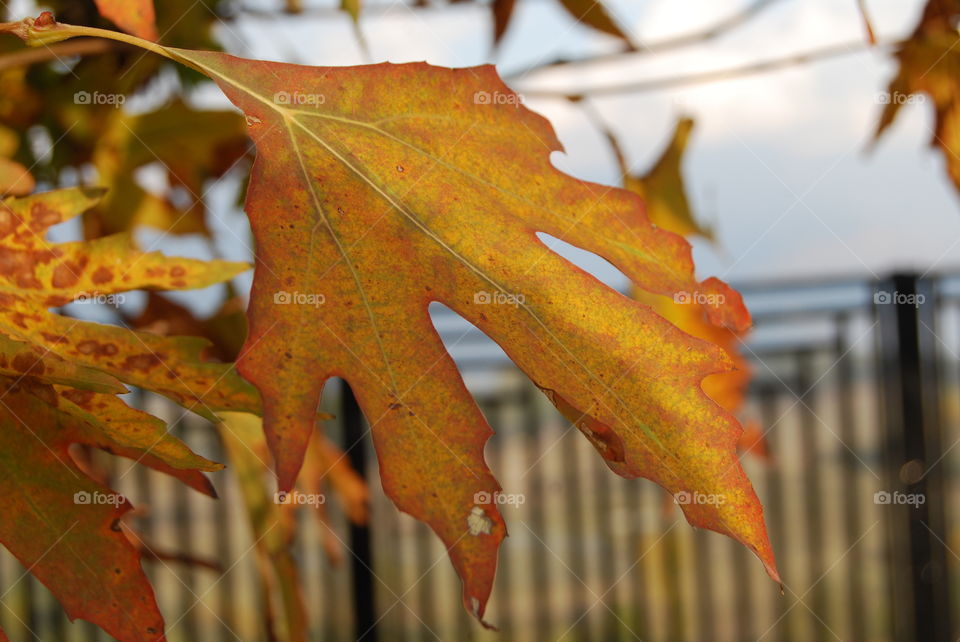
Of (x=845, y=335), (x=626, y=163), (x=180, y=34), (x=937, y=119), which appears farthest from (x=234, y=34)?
(x=845, y=335)

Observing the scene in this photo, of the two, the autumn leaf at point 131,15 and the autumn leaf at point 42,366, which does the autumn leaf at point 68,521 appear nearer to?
the autumn leaf at point 42,366

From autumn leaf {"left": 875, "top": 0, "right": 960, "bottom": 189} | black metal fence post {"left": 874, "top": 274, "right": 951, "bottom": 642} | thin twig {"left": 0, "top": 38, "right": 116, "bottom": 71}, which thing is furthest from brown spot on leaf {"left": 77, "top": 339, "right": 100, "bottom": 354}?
black metal fence post {"left": 874, "top": 274, "right": 951, "bottom": 642}

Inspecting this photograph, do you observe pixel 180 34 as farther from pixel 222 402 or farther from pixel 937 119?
pixel 937 119

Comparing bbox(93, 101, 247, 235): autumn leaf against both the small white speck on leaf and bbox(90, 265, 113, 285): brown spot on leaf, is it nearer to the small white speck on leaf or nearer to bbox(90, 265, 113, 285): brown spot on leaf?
bbox(90, 265, 113, 285): brown spot on leaf

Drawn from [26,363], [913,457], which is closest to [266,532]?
[26,363]

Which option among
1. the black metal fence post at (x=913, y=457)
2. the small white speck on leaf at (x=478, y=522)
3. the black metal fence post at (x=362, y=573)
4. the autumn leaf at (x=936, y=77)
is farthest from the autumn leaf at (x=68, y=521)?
the black metal fence post at (x=913, y=457)

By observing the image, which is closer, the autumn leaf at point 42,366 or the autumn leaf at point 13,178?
the autumn leaf at point 42,366
